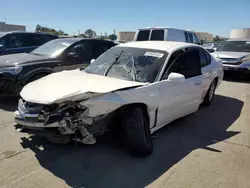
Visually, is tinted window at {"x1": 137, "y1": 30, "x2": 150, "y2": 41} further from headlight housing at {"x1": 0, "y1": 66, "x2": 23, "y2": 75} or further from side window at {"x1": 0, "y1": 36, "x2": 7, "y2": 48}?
headlight housing at {"x1": 0, "y1": 66, "x2": 23, "y2": 75}

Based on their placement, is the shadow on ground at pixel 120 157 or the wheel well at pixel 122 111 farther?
the wheel well at pixel 122 111

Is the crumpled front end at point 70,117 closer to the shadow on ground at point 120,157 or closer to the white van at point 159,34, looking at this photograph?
the shadow on ground at point 120,157

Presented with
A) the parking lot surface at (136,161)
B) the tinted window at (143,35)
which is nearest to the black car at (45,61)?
the parking lot surface at (136,161)

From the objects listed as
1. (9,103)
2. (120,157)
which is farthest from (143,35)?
(120,157)

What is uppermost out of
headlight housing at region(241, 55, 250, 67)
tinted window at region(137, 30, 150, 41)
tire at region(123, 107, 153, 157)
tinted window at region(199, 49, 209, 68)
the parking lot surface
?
tinted window at region(137, 30, 150, 41)

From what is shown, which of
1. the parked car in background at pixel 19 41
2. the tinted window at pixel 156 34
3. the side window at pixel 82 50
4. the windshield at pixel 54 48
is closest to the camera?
the windshield at pixel 54 48

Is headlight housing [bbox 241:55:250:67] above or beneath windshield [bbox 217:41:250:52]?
beneath

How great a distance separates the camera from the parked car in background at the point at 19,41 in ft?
29.7

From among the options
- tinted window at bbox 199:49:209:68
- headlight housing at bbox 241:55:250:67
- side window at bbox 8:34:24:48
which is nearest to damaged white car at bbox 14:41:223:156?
tinted window at bbox 199:49:209:68

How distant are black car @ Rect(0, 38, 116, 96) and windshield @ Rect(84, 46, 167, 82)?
1883 millimetres

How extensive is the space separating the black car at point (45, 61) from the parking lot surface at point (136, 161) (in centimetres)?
128

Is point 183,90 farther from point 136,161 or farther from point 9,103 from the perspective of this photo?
point 9,103

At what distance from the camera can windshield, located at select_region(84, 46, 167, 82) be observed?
384 cm

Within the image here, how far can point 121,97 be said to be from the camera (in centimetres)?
317
